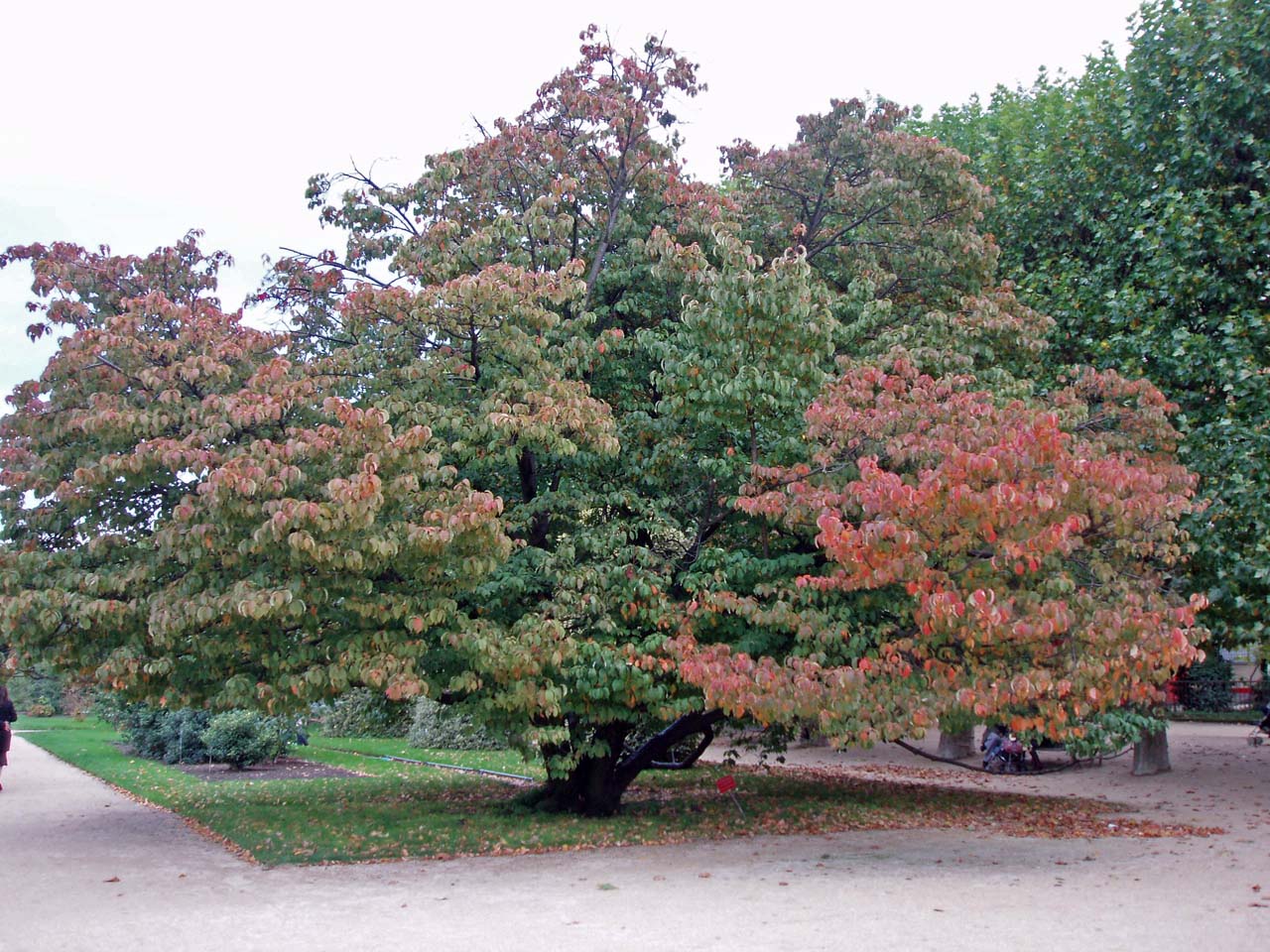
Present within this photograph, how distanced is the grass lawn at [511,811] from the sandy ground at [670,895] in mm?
640

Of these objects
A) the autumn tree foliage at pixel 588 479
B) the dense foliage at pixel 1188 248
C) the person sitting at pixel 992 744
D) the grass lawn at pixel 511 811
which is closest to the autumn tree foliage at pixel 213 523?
the autumn tree foliage at pixel 588 479

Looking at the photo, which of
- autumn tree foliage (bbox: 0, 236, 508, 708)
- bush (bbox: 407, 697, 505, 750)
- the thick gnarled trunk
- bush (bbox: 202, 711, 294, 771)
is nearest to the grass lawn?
the thick gnarled trunk

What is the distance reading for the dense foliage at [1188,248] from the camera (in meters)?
11.5

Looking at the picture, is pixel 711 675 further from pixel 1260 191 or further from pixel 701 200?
pixel 1260 191

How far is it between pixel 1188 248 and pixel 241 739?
16898 millimetres

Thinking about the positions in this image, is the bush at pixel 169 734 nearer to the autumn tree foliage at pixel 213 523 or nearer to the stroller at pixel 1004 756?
the autumn tree foliage at pixel 213 523

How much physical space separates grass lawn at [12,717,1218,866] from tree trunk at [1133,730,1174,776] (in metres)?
3.87

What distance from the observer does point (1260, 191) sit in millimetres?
12945

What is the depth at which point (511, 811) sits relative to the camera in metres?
12.9

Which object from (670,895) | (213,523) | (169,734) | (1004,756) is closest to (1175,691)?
(1004,756)

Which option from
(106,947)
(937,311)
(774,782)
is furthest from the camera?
(774,782)

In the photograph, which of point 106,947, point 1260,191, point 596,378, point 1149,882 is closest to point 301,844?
point 106,947

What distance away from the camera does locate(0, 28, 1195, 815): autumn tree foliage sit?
8.24 metres

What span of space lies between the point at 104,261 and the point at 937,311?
870 cm
